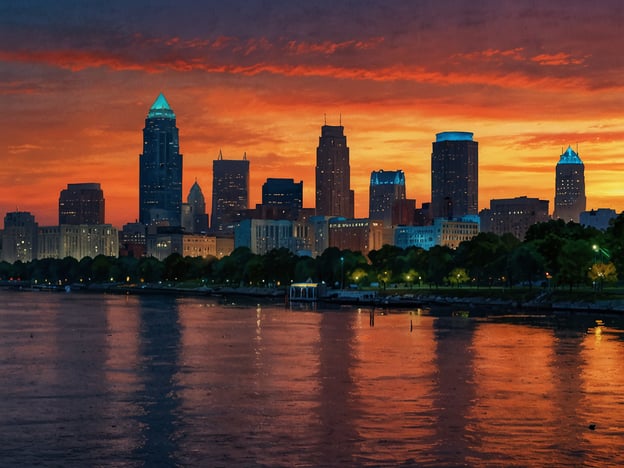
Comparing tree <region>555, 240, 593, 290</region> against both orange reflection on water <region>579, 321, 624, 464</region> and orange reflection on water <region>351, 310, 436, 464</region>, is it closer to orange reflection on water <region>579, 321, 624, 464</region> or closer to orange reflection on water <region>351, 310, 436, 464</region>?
orange reflection on water <region>351, 310, 436, 464</region>

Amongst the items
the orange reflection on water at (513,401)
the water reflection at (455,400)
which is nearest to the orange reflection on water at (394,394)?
the water reflection at (455,400)

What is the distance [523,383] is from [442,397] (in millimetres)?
9766

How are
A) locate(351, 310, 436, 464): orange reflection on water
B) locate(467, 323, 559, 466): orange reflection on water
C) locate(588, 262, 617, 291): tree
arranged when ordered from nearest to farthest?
locate(467, 323, 559, 466): orange reflection on water → locate(351, 310, 436, 464): orange reflection on water → locate(588, 262, 617, 291): tree

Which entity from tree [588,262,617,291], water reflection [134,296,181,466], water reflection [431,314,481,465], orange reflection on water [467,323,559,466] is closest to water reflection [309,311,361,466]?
water reflection [431,314,481,465]

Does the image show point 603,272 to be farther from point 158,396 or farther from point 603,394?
point 158,396

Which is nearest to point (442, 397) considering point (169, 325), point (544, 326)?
point (544, 326)

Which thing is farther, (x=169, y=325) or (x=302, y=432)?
(x=169, y=325)

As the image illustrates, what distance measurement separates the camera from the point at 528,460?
46.1 meters

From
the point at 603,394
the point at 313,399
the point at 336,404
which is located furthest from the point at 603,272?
the point at 336,404

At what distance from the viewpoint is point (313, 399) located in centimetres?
6400

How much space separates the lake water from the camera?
1889 inches

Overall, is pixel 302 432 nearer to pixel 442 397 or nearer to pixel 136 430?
pixel 136 430

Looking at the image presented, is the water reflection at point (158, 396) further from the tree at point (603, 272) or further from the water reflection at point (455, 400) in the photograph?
the tree at point (603, 272)

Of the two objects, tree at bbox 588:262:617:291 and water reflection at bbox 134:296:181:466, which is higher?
tree at bbox 588:262:617:291
